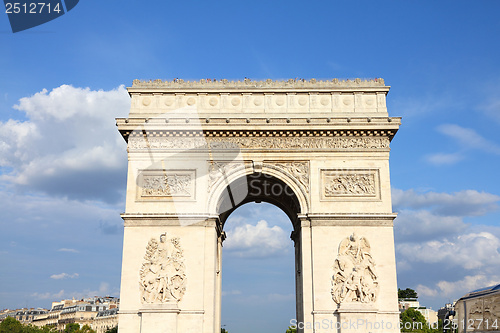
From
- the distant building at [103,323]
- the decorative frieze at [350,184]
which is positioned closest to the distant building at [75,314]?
the distant building at [103,323]

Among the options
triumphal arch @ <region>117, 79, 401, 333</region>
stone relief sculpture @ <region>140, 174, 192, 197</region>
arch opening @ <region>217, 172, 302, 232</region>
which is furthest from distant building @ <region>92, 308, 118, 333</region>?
stone relief sculpture @ <region>140, 174, 192, 197</region>

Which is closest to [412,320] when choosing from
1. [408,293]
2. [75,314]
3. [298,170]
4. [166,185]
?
[408,293]

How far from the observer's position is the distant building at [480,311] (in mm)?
13742

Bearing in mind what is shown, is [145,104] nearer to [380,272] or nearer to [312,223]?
[312,223]

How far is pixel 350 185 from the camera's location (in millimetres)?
20047

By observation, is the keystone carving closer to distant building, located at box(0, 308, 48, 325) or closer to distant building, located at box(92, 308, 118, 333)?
distant building, located at box(92, 308, 118, 333)

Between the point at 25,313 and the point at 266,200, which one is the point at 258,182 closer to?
the point at 266,200

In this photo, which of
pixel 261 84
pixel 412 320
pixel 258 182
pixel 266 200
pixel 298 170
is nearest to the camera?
pixel 298 170

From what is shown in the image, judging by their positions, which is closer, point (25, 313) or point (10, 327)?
point (10, 327)

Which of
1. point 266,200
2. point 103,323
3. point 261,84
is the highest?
point 261,84

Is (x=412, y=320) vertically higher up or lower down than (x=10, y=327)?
higher up

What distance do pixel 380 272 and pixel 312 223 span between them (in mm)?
2994

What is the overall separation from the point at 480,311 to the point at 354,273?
17.0 ft

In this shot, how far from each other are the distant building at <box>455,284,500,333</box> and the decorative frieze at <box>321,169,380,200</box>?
18.4 ft
